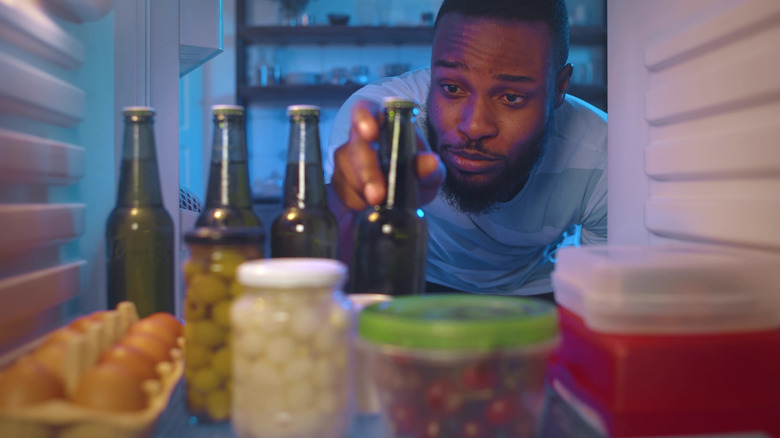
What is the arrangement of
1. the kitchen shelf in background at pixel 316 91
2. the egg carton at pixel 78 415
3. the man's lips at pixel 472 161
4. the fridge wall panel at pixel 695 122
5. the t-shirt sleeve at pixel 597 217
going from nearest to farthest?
1. the egg carton at pixel 78 415
2. the fridge wall panel at pixel 695 122
3. the man's lips at pixel 472 161
4. the t-shirt sleeve at pixel 597 217
5. the kitchen shelf in background at pixel 316 91

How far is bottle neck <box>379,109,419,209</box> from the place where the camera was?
2.32 ft

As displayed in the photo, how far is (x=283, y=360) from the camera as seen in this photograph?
507 millimetres

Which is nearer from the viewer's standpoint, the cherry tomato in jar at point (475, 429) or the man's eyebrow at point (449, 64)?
the cherry tomato in jar at point (475, 429)

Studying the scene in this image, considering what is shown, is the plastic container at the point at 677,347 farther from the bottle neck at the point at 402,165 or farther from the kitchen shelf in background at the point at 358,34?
the kitchen shelf in background at the point at 358,34

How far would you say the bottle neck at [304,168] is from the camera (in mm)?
746

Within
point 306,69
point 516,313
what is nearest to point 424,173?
point 516,313

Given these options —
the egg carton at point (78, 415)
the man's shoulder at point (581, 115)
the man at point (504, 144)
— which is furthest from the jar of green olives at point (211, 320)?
the man's shoulder at point (581, 115)

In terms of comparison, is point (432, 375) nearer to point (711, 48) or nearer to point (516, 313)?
point (516, 313)

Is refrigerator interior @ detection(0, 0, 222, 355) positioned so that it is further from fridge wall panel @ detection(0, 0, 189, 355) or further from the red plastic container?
the red plastic container

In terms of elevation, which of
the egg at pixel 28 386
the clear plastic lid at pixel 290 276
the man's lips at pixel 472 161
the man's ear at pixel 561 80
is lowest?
the egg at pixel 28 386

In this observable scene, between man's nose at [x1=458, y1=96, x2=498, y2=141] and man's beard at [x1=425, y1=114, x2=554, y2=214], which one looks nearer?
man's nose at [x1=458, y1=96, x2=498, y2=141]

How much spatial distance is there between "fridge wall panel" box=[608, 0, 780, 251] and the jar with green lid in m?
0.37

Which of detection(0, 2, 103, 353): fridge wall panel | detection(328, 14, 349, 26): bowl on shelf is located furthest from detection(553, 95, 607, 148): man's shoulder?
detection(328, 14, 349, 26): bowl on shelf

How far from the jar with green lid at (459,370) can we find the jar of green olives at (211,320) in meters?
0.16
